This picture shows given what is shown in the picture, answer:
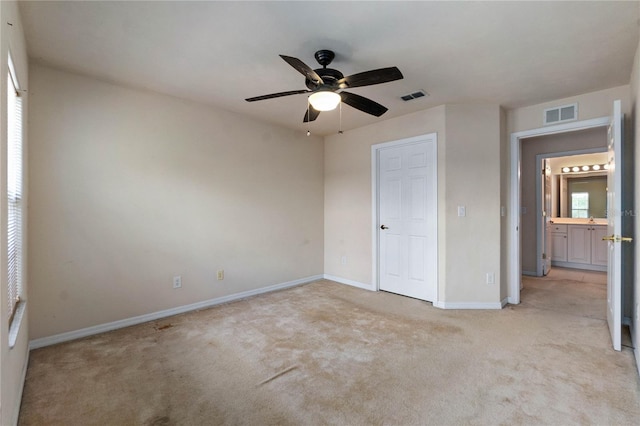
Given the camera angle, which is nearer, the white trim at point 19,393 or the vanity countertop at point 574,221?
the white trim at point 19,393

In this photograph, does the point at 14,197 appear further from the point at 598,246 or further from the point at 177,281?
the point at 598,246

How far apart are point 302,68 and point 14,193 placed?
1.99 metres

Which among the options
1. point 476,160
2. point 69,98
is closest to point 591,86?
point 476,160

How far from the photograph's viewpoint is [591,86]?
2949mm

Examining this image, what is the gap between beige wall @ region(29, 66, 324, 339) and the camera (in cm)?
259

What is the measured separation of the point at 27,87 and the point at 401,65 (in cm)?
301

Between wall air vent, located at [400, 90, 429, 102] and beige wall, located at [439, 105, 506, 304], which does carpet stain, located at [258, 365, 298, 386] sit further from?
wall air vent, located at [400, 90, 429, 102]

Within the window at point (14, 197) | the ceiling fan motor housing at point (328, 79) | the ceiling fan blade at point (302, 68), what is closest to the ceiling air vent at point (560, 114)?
the ceiling fan motor housing at point (328, 79)

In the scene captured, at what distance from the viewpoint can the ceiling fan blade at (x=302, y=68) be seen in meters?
1.80

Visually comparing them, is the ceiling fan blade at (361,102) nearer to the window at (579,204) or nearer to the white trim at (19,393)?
the white trim at (19,393)

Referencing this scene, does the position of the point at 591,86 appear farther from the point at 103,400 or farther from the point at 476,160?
the point at 103,400

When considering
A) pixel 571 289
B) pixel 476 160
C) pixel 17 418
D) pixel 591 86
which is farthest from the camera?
pixel 571 289

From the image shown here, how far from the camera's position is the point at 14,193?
1941 millimetres

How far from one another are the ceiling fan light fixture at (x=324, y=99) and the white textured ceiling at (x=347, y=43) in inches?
15.1
